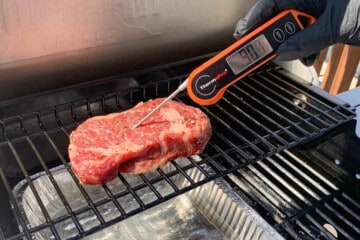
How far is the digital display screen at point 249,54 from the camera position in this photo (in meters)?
1.20

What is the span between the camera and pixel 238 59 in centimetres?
120

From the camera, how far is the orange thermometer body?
3.90ft

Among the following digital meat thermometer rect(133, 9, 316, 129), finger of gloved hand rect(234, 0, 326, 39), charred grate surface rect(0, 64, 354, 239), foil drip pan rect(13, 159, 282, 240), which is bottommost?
foil drip pan rect(13, 159, 282, 240)

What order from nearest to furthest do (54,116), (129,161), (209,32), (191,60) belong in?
(129,161), (54,116), (191,60), (209,32)

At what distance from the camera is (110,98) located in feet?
4.67

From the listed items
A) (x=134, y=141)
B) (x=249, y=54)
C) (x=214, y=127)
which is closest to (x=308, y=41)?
(x=249, y=54)

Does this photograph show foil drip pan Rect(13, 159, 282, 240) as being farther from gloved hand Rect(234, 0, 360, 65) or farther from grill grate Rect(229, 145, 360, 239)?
gloved hand Rect(234, 0, 360, 65)

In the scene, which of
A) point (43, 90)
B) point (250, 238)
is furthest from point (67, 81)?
point (250, 238)

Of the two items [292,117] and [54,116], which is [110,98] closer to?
[54,116]

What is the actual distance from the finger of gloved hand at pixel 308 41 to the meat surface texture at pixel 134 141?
14.3 inches

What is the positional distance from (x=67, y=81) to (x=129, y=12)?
1.18 feet

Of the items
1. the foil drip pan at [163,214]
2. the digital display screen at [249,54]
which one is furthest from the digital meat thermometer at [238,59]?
the foil drip pan at [163,214]

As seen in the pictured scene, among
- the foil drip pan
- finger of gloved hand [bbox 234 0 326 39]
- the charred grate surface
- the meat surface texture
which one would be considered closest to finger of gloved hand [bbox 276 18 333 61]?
finger of gloved hand [bbox 234 0 326 39]

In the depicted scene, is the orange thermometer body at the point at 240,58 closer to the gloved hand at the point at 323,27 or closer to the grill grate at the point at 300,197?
the gloved hand at the point at 323,27
